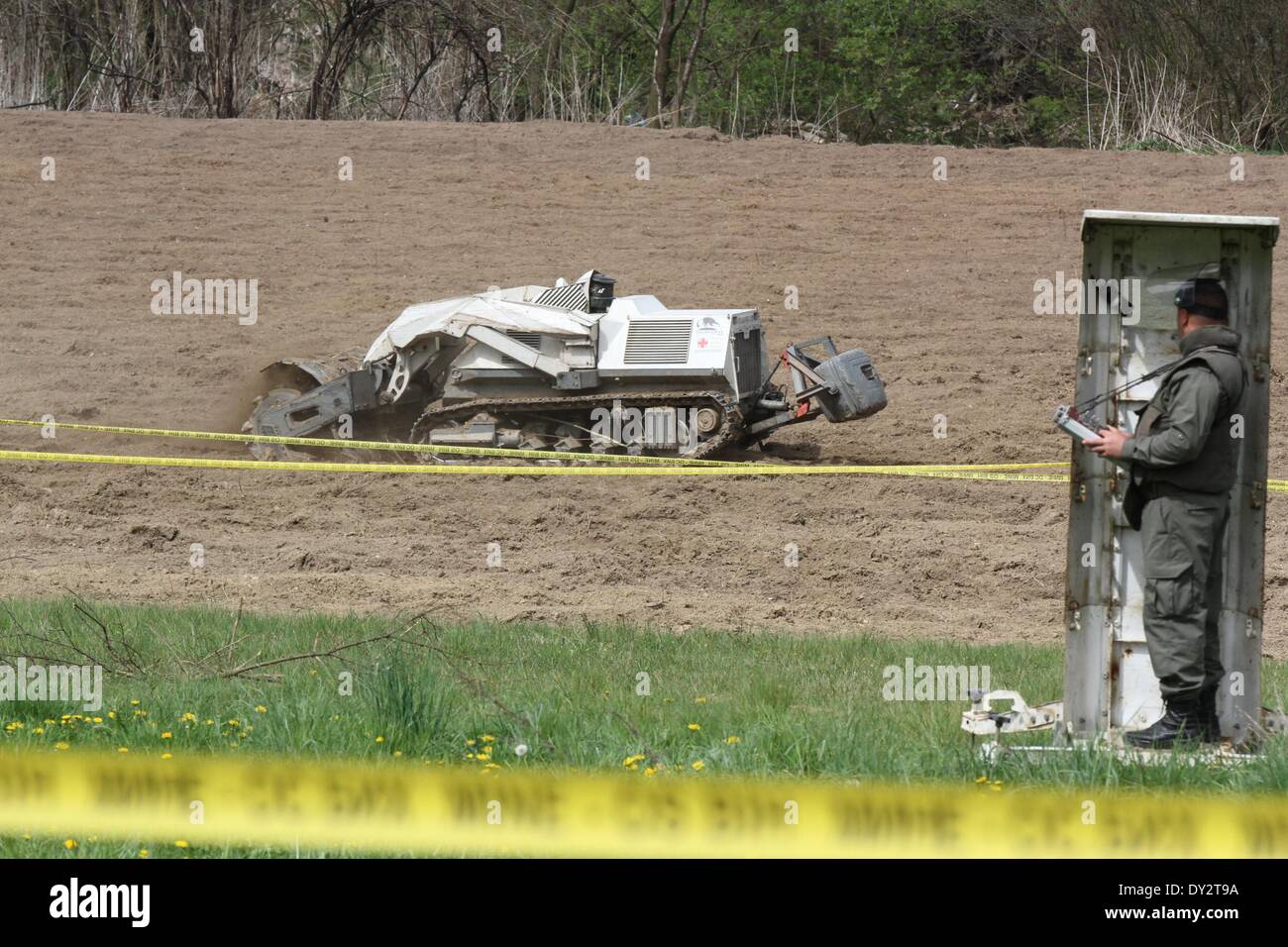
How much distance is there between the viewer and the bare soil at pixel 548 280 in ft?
42.4

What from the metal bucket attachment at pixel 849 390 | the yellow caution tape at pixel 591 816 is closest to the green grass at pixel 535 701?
the yellow caution tape at pixel 591 816

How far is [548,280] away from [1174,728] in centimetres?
1734

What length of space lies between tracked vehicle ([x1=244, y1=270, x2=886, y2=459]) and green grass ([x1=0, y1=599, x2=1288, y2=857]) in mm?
6496

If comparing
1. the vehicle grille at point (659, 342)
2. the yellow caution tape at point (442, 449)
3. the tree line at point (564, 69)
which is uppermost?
the tree line at point (564, 69)

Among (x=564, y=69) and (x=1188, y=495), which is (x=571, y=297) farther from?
(x=564, y=69)

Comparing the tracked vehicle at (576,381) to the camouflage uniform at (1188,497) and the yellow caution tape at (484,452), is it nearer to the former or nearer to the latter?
the yellow caution tape at (484,452)

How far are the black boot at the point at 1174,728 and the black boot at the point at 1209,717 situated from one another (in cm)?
3

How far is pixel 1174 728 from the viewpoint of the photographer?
21.5 feet

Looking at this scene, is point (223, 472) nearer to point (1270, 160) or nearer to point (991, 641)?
point (991, 641)

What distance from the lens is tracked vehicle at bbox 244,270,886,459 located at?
16469mm

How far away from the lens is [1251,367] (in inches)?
267

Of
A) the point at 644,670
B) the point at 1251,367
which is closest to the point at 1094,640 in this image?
the point at 1251,367

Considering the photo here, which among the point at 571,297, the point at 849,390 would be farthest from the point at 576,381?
the point at 849,390

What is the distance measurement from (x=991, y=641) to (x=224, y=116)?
23.8 meters
